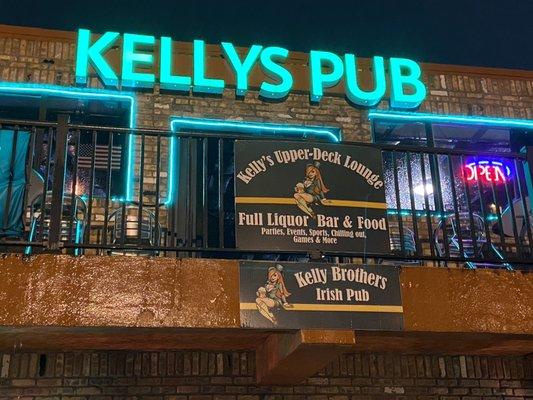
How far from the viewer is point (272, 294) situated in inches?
197

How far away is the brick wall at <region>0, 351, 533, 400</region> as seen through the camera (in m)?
6.14

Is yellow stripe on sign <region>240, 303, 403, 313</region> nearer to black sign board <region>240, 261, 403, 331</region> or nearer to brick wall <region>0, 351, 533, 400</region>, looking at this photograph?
black sign board <region>240, 261, 403, 331</region>

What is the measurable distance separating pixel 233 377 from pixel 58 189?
2.54 m

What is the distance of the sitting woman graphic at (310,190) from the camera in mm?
5348

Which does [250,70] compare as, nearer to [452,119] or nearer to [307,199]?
[452,119]

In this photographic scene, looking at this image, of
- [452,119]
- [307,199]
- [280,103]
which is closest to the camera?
[307,199]

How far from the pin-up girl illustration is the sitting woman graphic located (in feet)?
1.92

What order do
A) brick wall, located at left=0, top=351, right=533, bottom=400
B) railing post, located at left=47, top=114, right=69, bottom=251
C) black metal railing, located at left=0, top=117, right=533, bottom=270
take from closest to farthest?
railing post, located at left=47, top=114, right=69, bottom=251, black metal railing, located at left=0, top=117, right=533, bottom=270, brick wall, located at left=0, top=351, right=533, bottom=400

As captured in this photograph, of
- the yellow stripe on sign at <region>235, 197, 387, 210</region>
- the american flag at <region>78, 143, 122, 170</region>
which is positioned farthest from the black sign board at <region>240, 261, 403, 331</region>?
the american flag at <region>78, 143, 122, 170</region>

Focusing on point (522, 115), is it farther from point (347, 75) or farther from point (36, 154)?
point (36, 154)

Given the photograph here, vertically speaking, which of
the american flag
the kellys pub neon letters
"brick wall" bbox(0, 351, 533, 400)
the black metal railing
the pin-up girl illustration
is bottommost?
"brick wall" bbox(0, 351, 533, 400)

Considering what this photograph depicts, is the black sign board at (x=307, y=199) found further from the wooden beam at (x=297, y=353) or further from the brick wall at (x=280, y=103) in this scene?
the brick wall at (x=280, y=103)

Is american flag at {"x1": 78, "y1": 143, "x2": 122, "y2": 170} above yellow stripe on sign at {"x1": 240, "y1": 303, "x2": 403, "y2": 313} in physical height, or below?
above

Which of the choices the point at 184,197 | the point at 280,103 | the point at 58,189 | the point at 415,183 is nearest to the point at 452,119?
the point at 415,183
